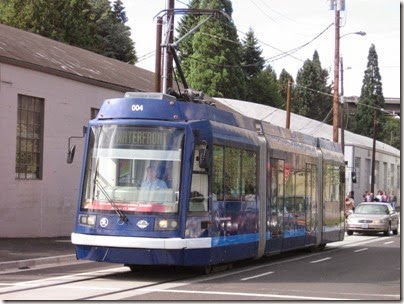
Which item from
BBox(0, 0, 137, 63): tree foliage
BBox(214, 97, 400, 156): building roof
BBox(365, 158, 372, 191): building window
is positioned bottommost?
BBox(365, 158, 372, 191): building window

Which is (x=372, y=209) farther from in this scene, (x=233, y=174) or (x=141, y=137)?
(x=141, y=137)

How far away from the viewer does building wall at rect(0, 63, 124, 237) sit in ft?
73.2

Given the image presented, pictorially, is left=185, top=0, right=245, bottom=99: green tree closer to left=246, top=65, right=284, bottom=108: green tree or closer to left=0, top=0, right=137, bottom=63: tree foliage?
left=0, top=0, right=137, bottom=63: tree foliage

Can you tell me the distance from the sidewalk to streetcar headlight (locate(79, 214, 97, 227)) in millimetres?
2955

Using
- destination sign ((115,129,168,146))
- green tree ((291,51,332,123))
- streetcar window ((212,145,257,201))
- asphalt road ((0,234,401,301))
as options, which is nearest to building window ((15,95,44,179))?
asphalt road ((0,234,401,301))

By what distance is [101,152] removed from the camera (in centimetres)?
1359

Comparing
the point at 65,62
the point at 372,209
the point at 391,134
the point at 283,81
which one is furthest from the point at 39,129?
the point at 391,134

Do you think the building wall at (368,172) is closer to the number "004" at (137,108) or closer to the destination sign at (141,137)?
the number "004" at (137,108)

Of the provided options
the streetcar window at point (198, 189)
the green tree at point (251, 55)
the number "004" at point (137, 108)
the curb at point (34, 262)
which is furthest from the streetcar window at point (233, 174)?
the green tree at point (251, 55)

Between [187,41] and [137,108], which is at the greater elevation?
[187,41]

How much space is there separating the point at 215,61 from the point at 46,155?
50978mm

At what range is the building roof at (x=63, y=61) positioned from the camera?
2352 cm

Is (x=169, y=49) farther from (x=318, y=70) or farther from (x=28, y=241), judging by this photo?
(x=318, y=70)

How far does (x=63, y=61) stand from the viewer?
2686 cm
